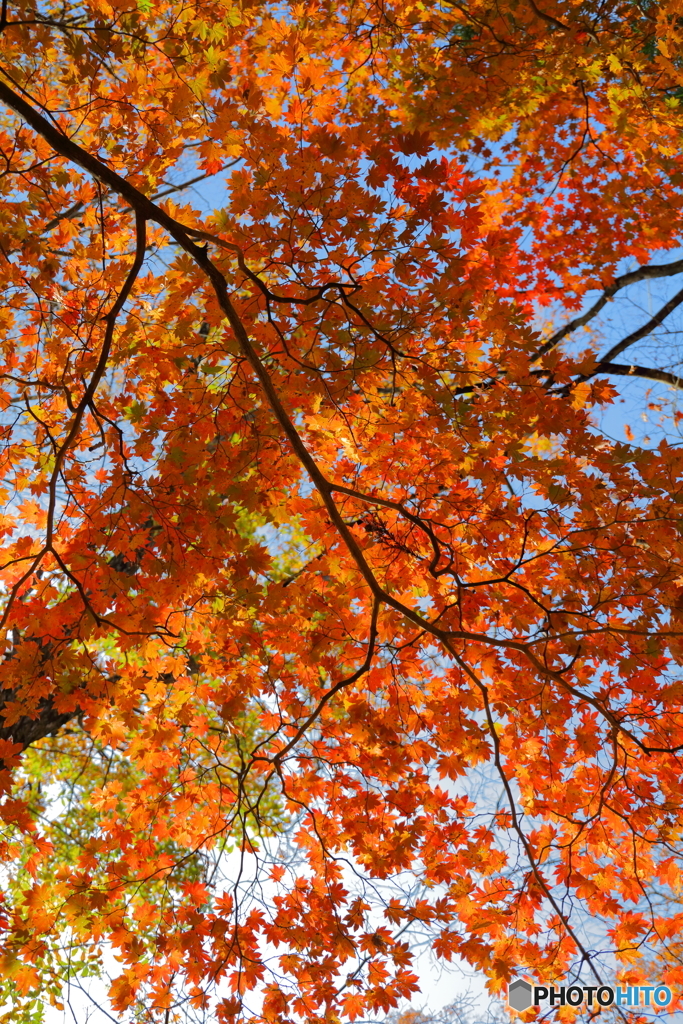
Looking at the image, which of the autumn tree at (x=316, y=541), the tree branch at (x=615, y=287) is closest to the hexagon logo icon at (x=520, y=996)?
the autumn tree at (x=316, y=541)

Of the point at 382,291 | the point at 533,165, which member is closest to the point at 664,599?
the point at 382,291

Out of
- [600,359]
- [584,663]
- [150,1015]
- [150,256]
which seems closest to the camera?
[150,1015]

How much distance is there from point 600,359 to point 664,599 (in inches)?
153

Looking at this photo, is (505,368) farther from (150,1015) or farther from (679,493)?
(150,1015)

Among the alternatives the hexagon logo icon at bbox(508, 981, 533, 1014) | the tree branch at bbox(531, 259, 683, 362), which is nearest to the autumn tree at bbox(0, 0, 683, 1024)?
the hexagon logo icon at bbox(508, 981, 533, 1014)

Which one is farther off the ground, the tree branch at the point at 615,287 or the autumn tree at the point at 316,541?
the tree branch at the point at 615,287

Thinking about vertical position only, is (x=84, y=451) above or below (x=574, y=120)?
below

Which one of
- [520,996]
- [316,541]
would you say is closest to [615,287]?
[316,541]

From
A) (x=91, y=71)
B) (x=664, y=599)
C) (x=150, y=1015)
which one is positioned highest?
(x=91, y=71)

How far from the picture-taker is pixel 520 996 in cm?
436

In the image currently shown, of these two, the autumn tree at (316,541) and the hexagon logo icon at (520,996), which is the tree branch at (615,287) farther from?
the hexagon logo icon at (520,996)

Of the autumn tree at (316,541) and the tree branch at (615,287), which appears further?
the tree branch at (615,287)

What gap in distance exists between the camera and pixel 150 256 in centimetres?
592

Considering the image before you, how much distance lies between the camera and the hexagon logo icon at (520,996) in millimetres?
4281
